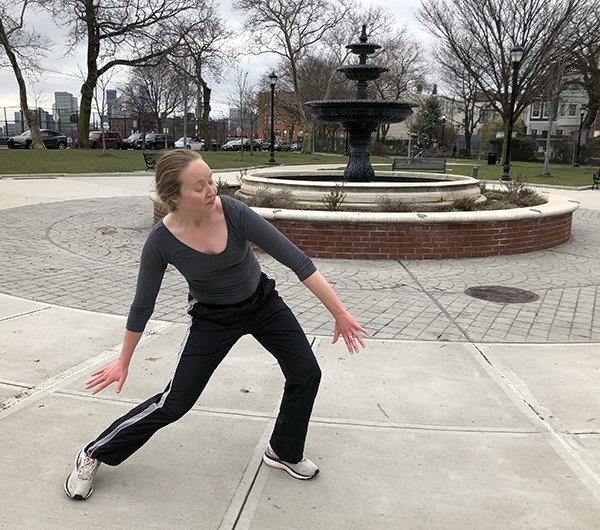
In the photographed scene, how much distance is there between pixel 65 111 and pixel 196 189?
60.3 m

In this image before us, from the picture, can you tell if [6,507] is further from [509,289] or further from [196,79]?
[196,79]

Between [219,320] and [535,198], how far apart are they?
29.1 ft

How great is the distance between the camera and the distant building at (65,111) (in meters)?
54.3

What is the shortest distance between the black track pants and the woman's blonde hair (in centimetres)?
57

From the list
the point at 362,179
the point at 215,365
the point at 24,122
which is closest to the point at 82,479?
the point at 215,365

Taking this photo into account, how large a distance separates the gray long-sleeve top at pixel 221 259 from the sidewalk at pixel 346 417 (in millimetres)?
894

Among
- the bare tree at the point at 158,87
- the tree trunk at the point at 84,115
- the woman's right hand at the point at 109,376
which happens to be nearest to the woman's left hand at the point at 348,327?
the woman's right hand at the point at 109,376

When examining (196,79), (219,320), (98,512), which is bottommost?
(98,512)

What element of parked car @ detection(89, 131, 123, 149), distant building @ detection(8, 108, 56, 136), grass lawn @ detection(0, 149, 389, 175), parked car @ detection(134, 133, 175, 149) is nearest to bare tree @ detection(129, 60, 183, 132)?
parked car @ detection(134, 133, 175, 149)

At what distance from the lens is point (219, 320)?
2605 mm

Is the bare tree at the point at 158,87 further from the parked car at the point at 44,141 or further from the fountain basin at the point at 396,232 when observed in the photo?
the fountain basin at the point at 396,232

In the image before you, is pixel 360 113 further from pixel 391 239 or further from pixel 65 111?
pixel 65 111

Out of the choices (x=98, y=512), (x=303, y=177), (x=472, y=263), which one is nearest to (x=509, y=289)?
(x=472, y=263)

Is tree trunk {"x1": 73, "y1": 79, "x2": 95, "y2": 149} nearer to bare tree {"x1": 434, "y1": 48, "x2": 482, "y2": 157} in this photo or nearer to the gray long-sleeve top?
bare tree {"x1": 434, "y1": 48, "x2": 482, "y2": 157}
